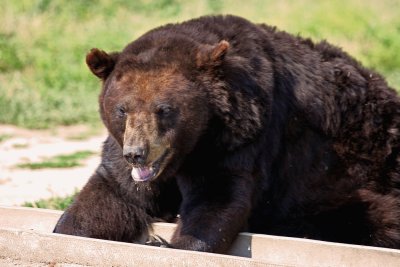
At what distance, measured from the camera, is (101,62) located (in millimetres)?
5418

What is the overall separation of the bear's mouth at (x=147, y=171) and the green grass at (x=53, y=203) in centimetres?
248

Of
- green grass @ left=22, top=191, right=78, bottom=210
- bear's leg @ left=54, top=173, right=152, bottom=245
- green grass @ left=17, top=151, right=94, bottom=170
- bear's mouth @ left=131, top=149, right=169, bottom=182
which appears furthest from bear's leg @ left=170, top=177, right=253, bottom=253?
green grass @ left=17, top=151, right=94, bottom=170

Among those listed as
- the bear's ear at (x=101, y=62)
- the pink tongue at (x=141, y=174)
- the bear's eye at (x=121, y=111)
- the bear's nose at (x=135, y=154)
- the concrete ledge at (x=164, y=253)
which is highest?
the bear's ear at (x=101, y=62)

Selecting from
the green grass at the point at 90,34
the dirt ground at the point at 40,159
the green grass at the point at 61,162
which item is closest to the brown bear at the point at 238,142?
the dirt ground at the point at 40,159

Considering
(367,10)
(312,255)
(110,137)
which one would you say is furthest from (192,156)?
(367,10)

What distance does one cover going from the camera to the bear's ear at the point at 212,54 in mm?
5172

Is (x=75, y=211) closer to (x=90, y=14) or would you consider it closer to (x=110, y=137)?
(x=110, y=137)

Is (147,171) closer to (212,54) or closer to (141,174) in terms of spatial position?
(141,174)

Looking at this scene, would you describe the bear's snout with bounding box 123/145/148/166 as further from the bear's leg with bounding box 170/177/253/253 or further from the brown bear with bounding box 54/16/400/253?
the bear's leg with bounding box 170/177/253/253

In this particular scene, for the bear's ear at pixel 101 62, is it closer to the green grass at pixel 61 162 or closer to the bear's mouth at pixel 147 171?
the bear's mouth at pixel 147 171

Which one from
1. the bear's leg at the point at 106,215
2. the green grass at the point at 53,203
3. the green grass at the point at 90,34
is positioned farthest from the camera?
the green grass at the point at 90,34

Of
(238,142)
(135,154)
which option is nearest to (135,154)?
(135,154)

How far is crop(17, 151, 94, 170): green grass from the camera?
9375mm

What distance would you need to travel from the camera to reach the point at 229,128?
5273 millimetres
